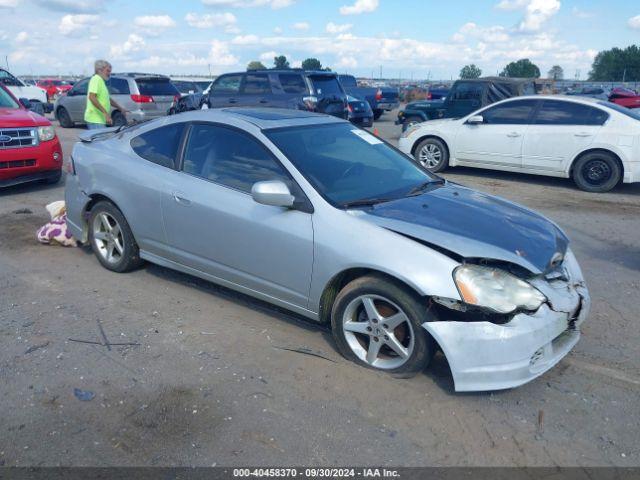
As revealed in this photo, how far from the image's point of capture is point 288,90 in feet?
45.3

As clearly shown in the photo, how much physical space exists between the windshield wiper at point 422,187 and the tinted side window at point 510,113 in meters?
6.02

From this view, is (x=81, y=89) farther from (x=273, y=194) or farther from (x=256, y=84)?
(x=273, y=194)

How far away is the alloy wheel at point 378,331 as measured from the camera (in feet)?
11.4

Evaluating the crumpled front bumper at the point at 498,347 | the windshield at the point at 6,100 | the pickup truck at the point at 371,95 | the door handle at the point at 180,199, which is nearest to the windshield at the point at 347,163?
the door handle at the point at 180,199

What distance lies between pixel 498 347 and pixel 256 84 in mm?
12212

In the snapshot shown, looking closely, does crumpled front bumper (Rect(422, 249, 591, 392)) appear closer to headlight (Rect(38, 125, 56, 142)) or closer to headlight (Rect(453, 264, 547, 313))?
headlight (Rect(453, 264, 547, 313))

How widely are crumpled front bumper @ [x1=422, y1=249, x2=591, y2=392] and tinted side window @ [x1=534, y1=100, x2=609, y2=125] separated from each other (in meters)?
7.19

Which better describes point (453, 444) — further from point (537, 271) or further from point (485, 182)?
point (485, 182)

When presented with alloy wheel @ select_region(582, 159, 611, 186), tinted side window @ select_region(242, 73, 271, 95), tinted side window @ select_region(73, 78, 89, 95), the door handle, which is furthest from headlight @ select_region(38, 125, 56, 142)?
tinted side window @ select_region(73, 78, 89, 95)

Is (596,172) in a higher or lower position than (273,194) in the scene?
lower

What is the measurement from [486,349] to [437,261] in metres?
0.56

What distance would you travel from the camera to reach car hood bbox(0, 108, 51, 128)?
27.0 feet

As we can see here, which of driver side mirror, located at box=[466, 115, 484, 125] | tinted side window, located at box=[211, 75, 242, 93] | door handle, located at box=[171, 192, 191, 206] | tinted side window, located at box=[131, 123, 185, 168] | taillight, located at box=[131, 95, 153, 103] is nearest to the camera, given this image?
door handle, located at box=[171, 192, 191, 206]

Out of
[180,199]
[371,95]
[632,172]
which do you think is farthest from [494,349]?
[371,95]
